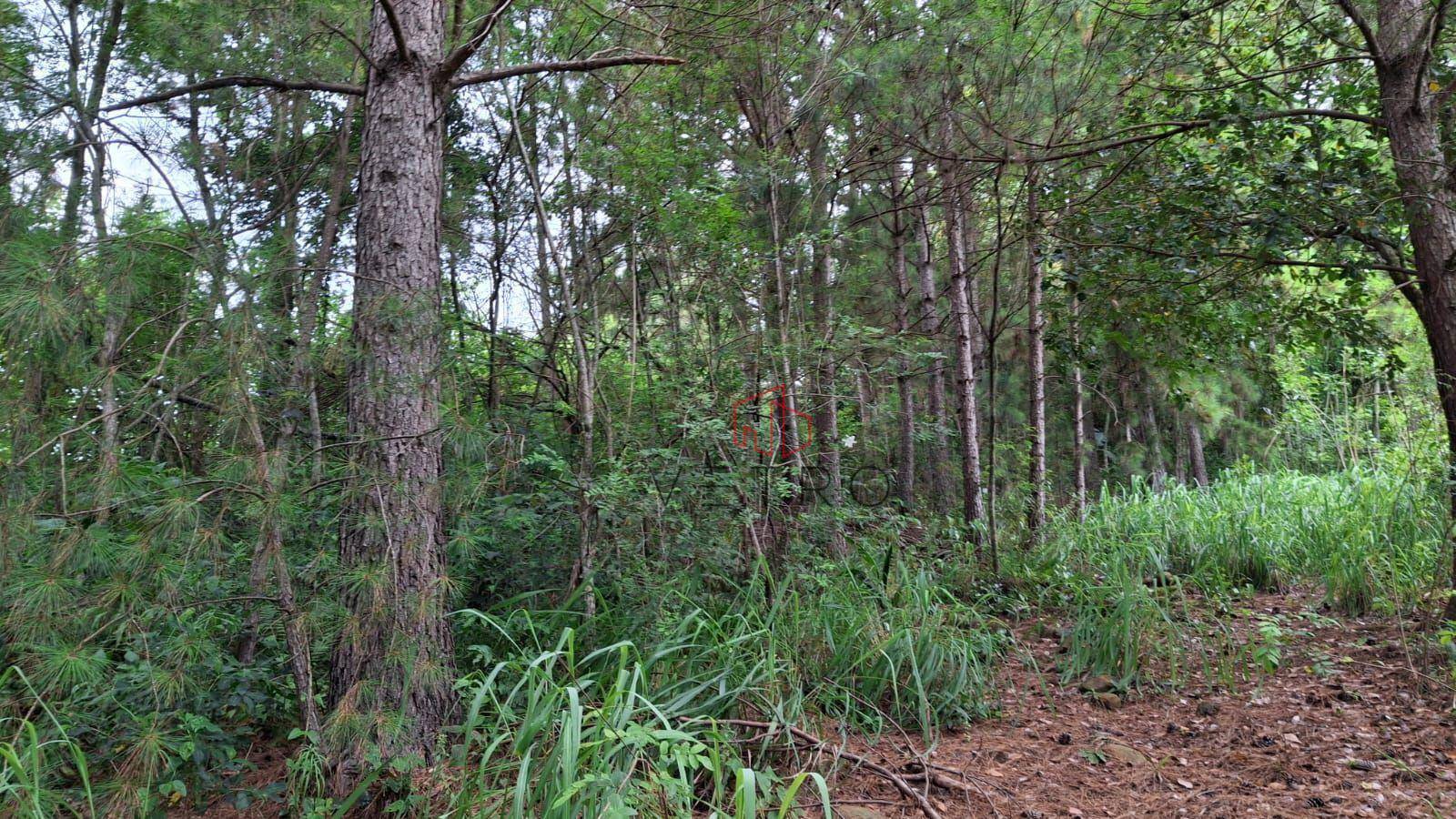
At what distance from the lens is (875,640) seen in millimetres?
4301

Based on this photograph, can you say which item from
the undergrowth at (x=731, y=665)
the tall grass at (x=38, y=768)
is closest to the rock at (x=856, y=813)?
the undergrowth at (x=731, y=665)

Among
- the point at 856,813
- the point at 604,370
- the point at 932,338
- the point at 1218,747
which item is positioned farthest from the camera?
the point at 932,338

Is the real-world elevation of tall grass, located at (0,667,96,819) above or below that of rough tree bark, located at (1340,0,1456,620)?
below

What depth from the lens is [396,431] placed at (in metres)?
3.51

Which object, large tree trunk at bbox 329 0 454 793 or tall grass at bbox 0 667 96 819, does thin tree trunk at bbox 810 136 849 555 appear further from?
tall grass at bbox 0 667 96 819

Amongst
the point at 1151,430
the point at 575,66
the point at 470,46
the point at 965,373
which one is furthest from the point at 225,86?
the point at 1151,430

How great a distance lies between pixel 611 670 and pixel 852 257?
23.5 feet

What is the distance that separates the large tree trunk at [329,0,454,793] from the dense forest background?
0.8 inches

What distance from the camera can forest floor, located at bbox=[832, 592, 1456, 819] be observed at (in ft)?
11.3

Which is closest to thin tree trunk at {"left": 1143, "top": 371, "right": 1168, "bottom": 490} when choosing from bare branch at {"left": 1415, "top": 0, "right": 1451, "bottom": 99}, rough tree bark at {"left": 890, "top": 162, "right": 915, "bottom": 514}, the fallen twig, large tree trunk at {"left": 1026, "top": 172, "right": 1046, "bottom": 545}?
rough tree bark at {"left": 890, "top": 162, "right": 915, "bottom": 514}

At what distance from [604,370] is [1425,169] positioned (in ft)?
15.2

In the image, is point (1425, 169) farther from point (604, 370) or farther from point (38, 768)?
point (38, 768)

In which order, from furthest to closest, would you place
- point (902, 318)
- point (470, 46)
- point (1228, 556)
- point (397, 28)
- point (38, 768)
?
point (902, 318)
point (1228, 556)
point (470, 46)
point (397, 28)
point (38, 768)

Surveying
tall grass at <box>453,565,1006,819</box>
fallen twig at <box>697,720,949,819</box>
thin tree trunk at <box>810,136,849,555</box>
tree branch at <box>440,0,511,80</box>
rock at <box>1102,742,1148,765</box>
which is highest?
tree branch at <box>440,0,511,80</box>
